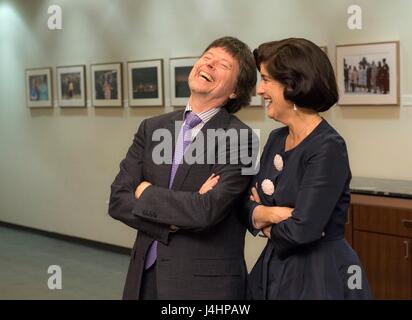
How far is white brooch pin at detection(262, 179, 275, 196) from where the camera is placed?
6.55 ft

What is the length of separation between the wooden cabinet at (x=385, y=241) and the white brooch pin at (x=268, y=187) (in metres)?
1.89

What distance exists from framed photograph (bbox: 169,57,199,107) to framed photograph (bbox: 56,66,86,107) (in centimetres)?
147

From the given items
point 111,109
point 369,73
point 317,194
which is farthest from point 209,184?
point 111,109

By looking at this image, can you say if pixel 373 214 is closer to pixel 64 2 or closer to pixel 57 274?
pixel 57 274

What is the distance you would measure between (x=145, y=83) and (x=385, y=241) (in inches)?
128

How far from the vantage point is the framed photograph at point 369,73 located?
4211mm

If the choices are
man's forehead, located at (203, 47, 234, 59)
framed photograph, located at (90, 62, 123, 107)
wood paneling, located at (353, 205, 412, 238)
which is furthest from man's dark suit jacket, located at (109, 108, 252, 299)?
framed photograph, located at (90, 62, 123, 107)

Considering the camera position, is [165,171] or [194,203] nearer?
[194,203]

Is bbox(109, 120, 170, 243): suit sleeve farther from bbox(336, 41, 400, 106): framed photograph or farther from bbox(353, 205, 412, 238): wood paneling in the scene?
bbox(336, 41, 400, 106): framed photograph

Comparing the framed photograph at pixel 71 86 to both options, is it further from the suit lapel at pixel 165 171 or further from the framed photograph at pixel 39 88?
the suit lapel at pixel 165 171

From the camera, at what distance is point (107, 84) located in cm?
653

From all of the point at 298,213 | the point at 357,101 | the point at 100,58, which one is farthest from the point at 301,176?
the point at 100,58

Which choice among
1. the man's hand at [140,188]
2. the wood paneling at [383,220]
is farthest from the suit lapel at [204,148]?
the wood paneling at [383,220]

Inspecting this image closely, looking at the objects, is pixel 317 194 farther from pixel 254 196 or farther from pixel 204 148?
pixel 204 148
